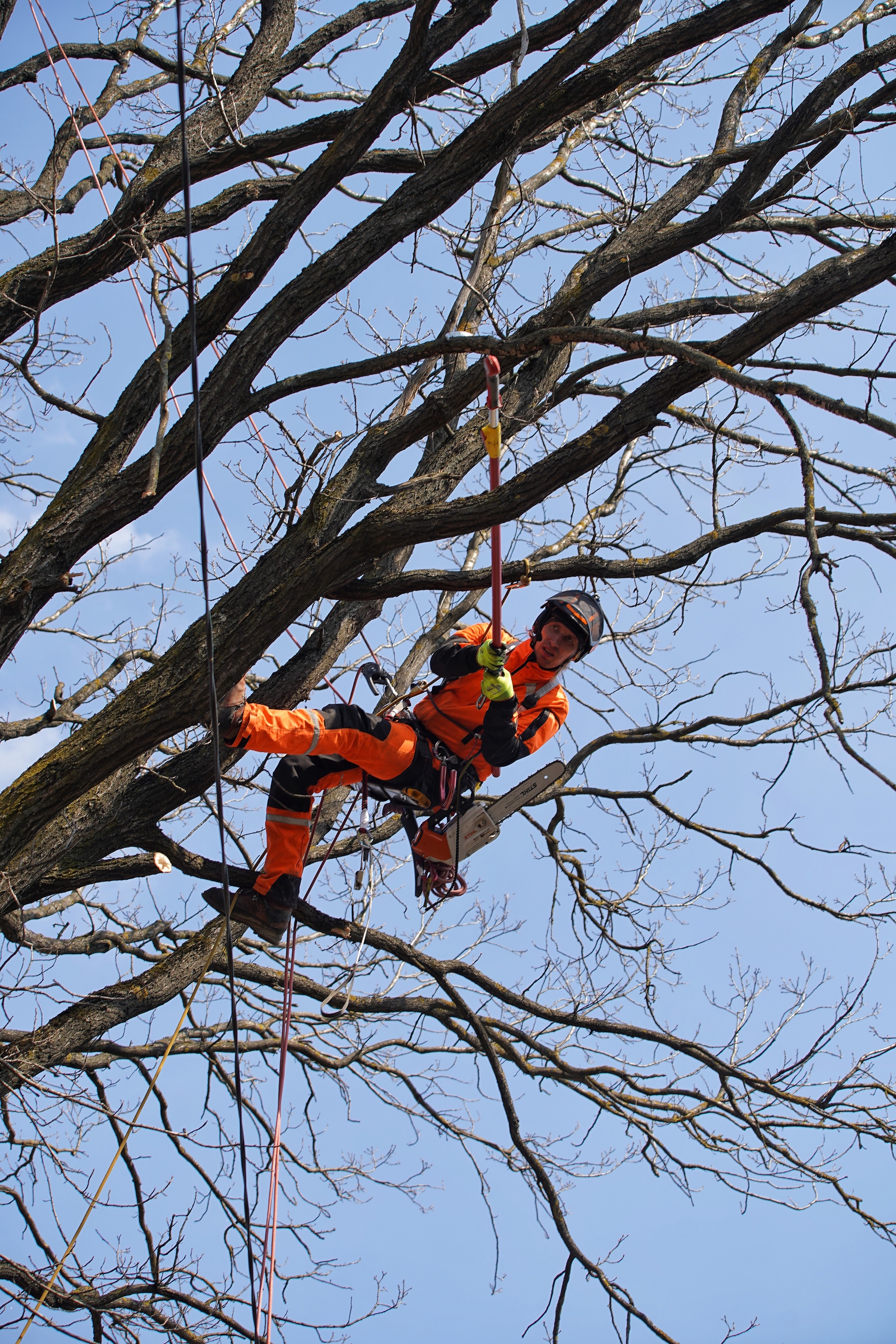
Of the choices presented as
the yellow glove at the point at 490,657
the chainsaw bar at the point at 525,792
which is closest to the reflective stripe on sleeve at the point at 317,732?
the yellow glove at the point at 490,657

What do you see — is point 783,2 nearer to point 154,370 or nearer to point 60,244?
point 154,370

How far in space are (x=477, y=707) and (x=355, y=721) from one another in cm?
57

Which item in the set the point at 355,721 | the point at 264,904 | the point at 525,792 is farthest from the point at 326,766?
the point at 525,792

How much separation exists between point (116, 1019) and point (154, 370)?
2.82 m

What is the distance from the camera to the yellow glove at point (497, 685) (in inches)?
157

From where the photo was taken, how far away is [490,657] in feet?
12.9

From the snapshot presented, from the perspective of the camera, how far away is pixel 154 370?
438 cm

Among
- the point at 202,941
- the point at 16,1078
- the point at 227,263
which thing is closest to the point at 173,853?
the point at 202,941

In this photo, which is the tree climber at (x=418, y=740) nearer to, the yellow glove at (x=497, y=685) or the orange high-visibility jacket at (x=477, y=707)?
the orange high-visibility jacket at (x=477, y=707)

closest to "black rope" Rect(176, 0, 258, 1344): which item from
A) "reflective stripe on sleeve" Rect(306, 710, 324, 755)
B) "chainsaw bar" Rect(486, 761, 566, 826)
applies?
"reflective stripe on sleeve" Rect(306, 710, 324, 755)

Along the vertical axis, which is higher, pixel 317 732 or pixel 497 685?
pixel 497 685

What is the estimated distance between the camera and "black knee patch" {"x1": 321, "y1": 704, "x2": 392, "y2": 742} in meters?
4.55

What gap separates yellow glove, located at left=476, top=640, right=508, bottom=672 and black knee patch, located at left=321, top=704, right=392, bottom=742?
34.8 inches

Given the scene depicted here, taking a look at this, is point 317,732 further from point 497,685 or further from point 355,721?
point 497,685
